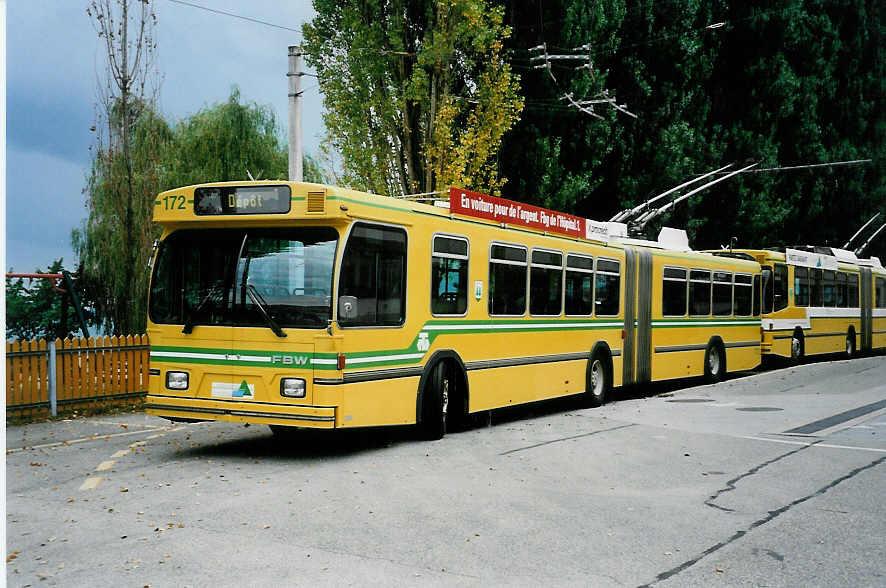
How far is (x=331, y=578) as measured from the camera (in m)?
5.66

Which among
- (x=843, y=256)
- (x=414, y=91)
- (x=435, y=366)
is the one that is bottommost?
(x=435, y=366)

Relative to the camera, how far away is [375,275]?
10352 mm

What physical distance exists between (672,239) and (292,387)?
12329 mm

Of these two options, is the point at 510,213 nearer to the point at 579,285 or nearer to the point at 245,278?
the point at 579,285

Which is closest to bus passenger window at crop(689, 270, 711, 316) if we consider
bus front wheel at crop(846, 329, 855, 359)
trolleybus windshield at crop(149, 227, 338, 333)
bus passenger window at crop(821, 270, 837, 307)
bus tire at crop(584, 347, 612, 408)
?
bus tire at crop(584, 347, 612, 408)

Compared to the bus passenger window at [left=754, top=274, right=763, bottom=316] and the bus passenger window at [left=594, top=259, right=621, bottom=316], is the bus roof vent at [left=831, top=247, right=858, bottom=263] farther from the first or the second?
the bus passenger window at [left=594, top=259, right=621, bottom=316]

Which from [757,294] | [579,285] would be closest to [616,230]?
[579,285]

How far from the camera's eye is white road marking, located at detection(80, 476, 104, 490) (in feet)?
27.9

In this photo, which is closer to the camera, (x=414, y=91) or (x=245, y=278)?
(x=245, y=278)

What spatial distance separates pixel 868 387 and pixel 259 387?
45.2 feet

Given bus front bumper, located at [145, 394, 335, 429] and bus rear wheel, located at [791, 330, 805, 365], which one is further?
bus rear wheel, located at [791, 330, 805, 365]

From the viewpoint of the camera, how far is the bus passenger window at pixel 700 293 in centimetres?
1984

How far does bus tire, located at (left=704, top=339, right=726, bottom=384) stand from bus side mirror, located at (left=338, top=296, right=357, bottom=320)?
12371mm

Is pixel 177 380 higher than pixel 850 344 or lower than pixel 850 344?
higher
